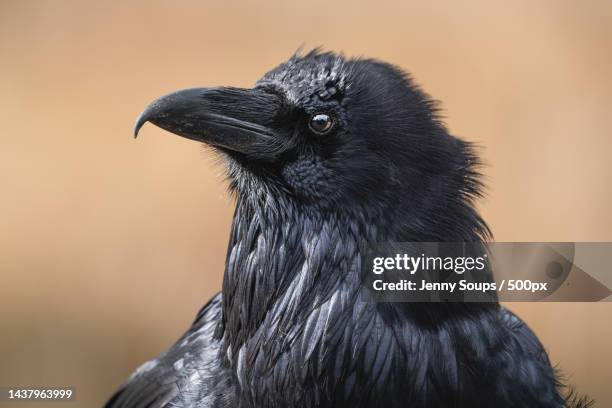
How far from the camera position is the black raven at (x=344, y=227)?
6.93ft

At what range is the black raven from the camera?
6.93 ft

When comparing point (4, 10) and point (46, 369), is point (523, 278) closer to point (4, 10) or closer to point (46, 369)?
point (46, 369)

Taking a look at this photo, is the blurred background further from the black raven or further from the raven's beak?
the raven's beak

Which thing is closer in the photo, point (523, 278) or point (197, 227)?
point (523, 278)

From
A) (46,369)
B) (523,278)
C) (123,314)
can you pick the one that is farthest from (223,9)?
(523,278)

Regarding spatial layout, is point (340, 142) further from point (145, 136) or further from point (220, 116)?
point (145, 136)

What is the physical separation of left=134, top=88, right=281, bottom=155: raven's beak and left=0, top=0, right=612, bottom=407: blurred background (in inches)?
92.7

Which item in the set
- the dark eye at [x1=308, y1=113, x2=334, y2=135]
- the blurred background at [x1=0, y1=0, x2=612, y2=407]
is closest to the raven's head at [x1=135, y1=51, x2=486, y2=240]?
the dark eye at [x1=308, y1=113, x2=334, y2=135]

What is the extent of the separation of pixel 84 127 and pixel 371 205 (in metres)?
2.92

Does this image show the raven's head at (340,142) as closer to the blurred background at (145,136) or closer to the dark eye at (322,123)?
the dark eye at (322,123)

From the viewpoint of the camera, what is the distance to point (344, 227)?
83.7 inches

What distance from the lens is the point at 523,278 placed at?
2500 mm

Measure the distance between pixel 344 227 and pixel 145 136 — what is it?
2.69m

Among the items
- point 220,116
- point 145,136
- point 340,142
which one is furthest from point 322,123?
point 145,136
